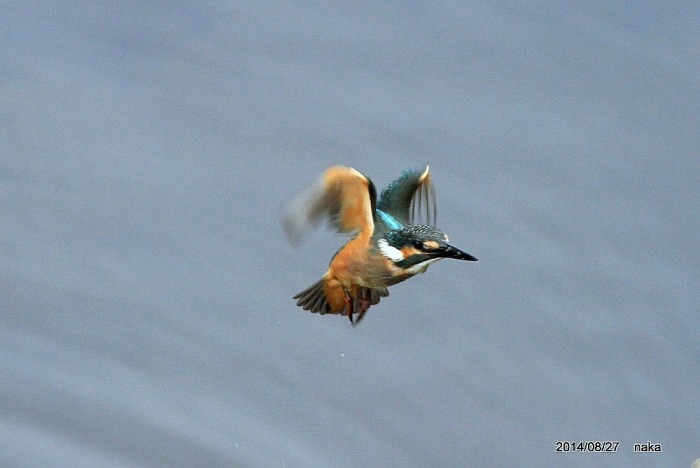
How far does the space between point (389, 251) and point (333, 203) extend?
0.25m

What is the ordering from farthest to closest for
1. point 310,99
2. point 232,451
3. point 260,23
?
point 260,23 < point 310,99 < point 232,451

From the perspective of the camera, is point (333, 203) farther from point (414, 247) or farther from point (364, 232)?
point (414, 247)

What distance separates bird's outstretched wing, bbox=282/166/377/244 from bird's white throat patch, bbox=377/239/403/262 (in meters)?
0.08

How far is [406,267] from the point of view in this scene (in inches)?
196

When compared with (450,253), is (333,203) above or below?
above

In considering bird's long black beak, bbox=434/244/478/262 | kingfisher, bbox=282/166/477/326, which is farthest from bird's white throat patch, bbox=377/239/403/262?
bird's long black beak, bbox=434/244/478/262

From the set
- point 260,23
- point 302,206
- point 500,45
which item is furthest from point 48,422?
point 500,45

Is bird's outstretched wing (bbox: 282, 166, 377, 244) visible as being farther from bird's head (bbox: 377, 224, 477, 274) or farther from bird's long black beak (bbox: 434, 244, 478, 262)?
bird's long black beak (bbox: 434, 244, 478, 262)

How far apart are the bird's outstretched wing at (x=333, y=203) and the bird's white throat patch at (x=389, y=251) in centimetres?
8

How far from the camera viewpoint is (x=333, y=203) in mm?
5039

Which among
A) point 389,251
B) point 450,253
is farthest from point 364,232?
point 450,253

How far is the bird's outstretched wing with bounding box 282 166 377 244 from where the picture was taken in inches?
194

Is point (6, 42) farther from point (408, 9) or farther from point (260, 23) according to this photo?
point (408, 9)

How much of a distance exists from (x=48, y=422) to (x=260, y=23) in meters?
2.50
